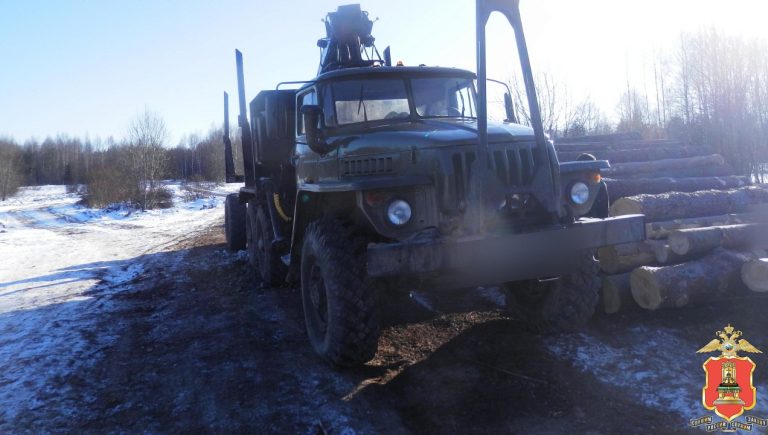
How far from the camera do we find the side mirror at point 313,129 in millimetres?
4879

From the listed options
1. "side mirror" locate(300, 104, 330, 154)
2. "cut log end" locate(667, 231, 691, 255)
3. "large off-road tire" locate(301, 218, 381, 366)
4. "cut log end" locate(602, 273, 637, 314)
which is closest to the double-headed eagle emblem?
"cut log end" locate(602, 273, 637, 314)

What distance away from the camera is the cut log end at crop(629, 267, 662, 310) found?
17.5 feet

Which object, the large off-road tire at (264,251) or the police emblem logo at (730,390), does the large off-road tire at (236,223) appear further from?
the police emblem logo at (730,390)

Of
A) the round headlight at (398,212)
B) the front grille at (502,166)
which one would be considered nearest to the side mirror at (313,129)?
the round headlight at (398,212)

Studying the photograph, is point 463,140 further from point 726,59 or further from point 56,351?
point 726,59

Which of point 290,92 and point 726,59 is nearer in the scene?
point 290,92

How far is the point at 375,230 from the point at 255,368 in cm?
163

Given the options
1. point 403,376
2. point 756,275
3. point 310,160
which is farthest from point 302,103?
point 756,275

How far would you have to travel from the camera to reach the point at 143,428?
3.54m

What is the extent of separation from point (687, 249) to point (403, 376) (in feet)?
12.5

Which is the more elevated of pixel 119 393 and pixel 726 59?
pixel 726 59

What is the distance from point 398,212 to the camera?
401 cm

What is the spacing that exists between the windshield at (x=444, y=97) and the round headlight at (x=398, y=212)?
1.57 m

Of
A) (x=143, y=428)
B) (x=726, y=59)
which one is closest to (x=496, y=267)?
(x=143, y=428)
